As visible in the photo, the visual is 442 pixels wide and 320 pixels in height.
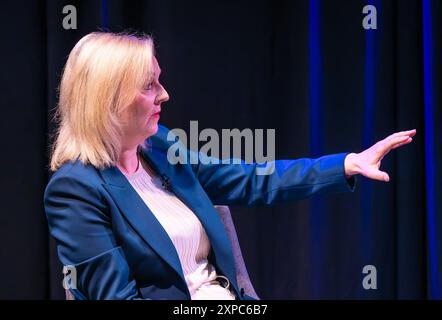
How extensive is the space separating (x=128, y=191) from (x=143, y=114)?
205mm

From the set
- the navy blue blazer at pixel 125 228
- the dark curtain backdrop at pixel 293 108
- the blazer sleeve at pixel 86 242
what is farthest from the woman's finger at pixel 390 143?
→ the dark curtain backdrop at pixel 293 108

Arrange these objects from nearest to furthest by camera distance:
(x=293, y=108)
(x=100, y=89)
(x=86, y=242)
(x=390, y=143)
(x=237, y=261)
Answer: (x=86, y=242) → (x=100, y=89) → (x=390, y=143) → (x=237, y=261) → (x=293, y=108)

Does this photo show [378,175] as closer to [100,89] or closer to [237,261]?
[237,261]

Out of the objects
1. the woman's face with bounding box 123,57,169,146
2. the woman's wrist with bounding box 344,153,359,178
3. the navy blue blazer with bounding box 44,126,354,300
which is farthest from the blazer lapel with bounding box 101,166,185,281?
the woman's wrist with bounding box 344,153,359,178

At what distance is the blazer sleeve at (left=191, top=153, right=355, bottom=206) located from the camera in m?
1.96

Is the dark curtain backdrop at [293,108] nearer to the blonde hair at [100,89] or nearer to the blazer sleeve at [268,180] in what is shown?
the blazer sleeve at [268,180]

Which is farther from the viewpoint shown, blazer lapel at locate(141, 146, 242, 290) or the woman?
blazer lapel at locate(141, 146, 242, 290)

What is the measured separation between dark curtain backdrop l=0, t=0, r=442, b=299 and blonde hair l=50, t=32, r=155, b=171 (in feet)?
3.39

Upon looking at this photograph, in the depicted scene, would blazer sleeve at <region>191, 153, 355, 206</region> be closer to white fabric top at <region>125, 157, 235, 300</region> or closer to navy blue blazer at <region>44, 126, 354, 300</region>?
navy blue blazer at <region>44, 126, 354, 300</region>

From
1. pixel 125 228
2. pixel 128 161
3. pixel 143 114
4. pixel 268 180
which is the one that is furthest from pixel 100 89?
pixel 268 180

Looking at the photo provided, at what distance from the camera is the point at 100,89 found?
1.71 meters

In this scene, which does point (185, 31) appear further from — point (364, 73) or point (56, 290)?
point (56, 290)

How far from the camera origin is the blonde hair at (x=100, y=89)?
171cm
